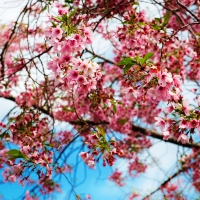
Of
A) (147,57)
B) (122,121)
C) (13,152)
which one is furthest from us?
(122,121)

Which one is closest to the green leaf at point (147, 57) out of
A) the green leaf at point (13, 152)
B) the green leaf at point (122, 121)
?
the green leaf at point (13, 152)

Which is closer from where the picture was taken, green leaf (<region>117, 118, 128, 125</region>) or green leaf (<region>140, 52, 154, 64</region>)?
green leaf (<region>140, 52, 154, 64</region>)

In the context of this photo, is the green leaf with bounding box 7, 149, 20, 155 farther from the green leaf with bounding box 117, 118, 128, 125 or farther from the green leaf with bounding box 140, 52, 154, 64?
the green leaf with bounding box 117, 118, 128, 125

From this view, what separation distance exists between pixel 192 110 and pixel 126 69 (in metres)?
0.49

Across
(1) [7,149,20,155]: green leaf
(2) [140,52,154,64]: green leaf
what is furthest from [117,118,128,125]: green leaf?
(2) [140,52,154,64]: green leaf

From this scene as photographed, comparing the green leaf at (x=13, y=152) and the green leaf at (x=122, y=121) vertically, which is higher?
the green leaf at (x=122, y=121)

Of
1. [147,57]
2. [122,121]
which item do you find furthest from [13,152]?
[122,121]

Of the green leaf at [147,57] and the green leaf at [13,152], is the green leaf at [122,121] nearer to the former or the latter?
the green leaf at [13,152]

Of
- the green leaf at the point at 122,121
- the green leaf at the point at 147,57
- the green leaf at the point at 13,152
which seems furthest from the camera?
Result: the green leaf at the point at 122,121

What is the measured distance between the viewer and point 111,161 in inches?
94.8

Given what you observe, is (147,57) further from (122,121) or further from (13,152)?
(122,121)

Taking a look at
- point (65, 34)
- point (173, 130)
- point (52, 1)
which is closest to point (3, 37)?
point (52, 1)

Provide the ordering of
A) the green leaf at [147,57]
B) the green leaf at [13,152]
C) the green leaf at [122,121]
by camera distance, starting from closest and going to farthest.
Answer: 1. the green leaf at [147,57]
2. the green leaf at [13,152]
3. the green leaf at [122,121]

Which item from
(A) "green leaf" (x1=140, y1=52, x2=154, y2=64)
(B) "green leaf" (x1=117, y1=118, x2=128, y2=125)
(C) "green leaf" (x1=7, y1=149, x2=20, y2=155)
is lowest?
(A) "green leaf" (x1=140, y1=52, x2=154, y2=64)
